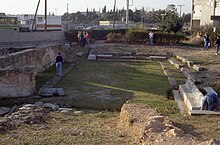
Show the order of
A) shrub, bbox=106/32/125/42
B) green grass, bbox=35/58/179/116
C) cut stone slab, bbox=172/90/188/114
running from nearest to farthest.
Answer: cut stone slab, bbox=172/90/188/114
green grass, bbox=35/58/179/116
shrub, bbox=106/32/125/42

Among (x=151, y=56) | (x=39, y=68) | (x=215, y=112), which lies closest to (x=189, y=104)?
(x=215, y=112)

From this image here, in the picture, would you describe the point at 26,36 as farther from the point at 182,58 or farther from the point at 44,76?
the point at 44,76

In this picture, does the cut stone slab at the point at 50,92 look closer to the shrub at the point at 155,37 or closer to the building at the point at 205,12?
the shrub at the point at 155,37

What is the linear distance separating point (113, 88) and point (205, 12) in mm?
41323

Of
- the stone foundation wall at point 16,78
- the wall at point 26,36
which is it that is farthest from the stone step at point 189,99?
the wall at point 26,36

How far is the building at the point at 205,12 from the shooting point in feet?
163

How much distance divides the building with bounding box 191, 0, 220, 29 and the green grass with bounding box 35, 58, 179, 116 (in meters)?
29.4

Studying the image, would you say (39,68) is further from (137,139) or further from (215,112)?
(137,139)

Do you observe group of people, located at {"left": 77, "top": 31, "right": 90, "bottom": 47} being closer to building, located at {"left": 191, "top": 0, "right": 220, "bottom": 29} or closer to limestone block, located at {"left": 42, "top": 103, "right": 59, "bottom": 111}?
building, located at {"left": 191, "top": 0, "right": 220, "bottom": 29}

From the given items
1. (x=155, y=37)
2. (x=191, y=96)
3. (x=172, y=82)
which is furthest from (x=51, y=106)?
(x=155, y=37)

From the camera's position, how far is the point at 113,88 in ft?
51.0

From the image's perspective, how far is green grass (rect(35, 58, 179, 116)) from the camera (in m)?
12.6

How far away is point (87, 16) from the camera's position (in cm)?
11912

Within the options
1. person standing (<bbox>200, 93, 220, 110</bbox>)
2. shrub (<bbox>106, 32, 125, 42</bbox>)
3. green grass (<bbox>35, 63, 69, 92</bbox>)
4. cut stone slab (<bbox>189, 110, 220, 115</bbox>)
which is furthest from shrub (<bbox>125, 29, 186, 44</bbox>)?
cut stone slab (<bbox>189, 110, 220, 115</bbox>)
